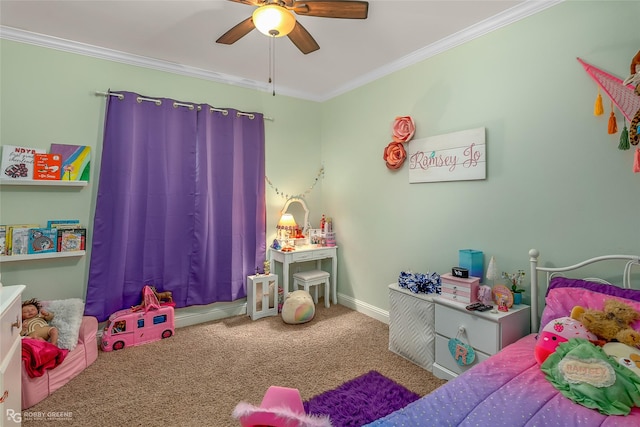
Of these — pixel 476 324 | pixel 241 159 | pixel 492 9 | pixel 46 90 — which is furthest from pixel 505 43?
pixel 46 90

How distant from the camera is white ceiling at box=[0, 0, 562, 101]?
2.18 meters

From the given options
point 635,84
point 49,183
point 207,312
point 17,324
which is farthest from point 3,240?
point 635,84

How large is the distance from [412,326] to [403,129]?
1745 mm

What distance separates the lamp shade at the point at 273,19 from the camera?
1676 mm

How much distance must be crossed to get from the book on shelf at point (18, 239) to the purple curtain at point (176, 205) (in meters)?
0.44

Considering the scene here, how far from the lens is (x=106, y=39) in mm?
2623

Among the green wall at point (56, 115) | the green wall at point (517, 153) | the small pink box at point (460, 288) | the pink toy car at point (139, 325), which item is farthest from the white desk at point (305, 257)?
the green wall at point (56, 115)

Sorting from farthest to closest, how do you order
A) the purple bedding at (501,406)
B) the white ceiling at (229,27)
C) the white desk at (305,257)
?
the white desk at (305,257) → the white ceiling at (229,27) → the purple bedding at (501,406)

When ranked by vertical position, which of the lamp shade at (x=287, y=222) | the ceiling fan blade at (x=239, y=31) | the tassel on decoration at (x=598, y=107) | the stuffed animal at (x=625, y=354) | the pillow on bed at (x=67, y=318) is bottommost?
the pillow on bed at (x=67, y=318)

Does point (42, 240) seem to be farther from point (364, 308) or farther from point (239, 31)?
point (364, 308)

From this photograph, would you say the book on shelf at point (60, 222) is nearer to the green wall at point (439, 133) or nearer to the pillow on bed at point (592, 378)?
the green wall at point (439, 133)

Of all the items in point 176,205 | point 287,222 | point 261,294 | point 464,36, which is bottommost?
point 261,294

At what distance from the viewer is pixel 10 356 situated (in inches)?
54.6

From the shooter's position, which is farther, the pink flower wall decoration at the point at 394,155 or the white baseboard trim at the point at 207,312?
the white baseboard trim at the point at 207,312
